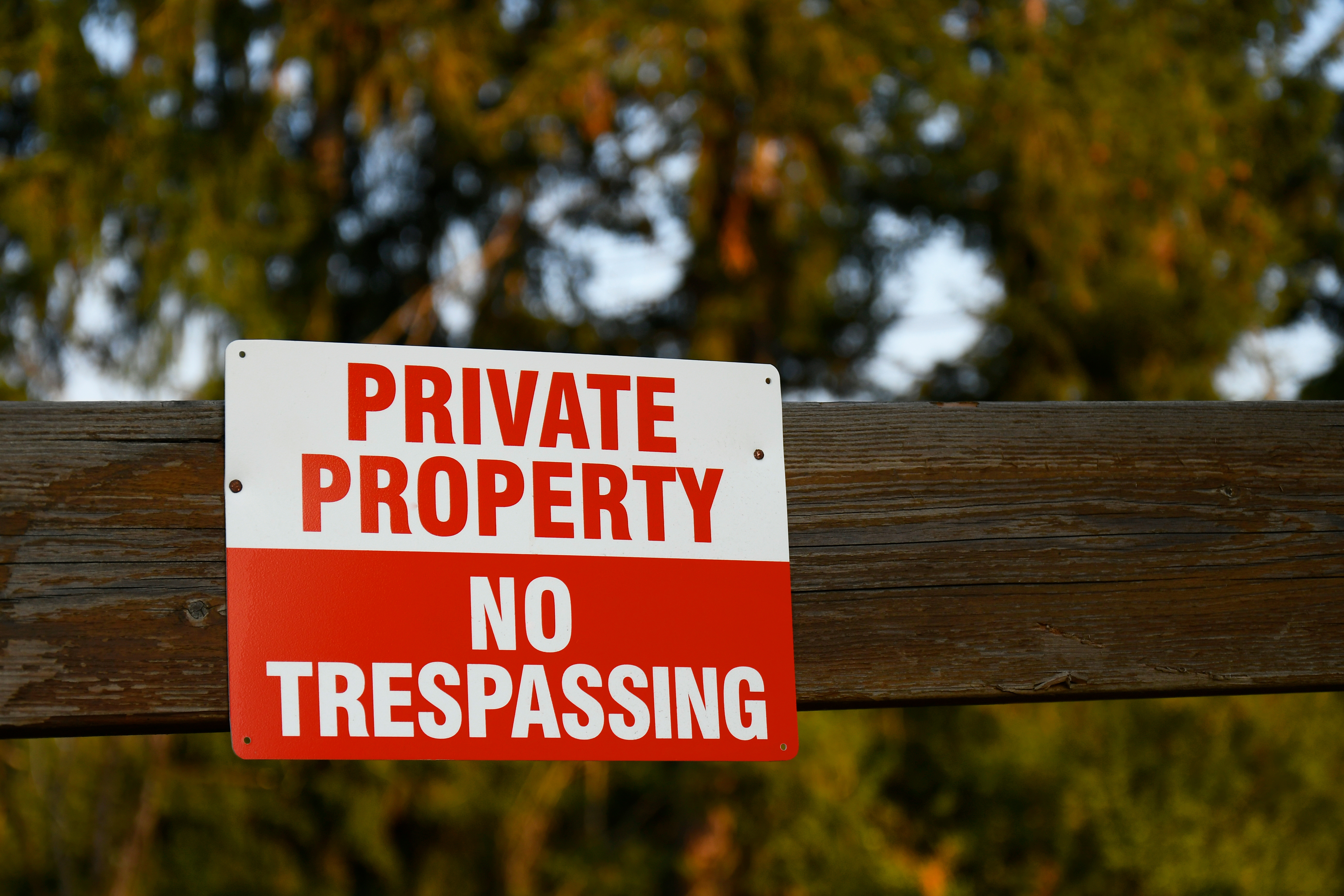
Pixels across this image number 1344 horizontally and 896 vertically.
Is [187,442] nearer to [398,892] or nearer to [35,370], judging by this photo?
[35,370]

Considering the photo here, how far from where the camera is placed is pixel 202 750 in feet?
20.9

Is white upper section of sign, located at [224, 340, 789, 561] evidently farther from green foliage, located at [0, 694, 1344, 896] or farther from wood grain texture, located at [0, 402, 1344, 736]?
green foliage, located at [0, 694, 1344, 896]

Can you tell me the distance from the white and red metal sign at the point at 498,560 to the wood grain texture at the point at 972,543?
4 cm

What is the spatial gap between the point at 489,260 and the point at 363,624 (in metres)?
6.26

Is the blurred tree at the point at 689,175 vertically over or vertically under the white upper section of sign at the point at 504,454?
over

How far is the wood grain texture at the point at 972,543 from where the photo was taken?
1.19 meters

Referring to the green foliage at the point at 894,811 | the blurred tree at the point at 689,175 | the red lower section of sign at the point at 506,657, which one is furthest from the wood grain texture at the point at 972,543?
the green foliage at the point at 894,811

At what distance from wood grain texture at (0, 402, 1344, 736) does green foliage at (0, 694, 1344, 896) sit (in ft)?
17.7

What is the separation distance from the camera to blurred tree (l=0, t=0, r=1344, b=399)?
16.7 feet

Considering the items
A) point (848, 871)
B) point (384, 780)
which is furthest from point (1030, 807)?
point (384, 780)

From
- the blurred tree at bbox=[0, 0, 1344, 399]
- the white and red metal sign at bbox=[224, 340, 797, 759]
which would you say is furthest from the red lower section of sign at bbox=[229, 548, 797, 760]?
the blurred tree at bbox=[0, 0, 1344, 399]

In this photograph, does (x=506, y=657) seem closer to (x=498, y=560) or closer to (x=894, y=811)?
(x=498, y=560)

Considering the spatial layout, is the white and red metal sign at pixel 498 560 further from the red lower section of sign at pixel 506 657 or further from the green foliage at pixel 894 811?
the green foliage at pixel 894 811

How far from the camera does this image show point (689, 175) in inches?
271
